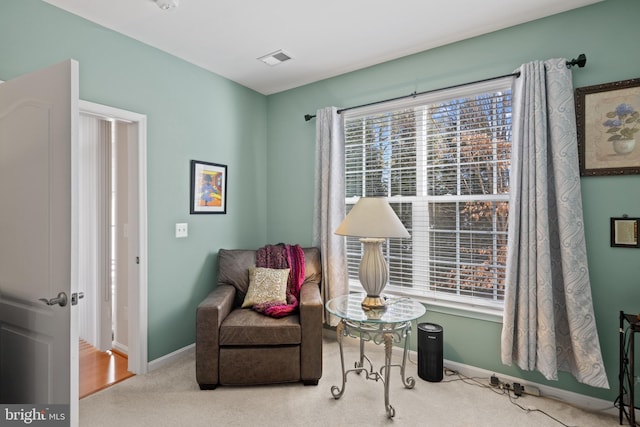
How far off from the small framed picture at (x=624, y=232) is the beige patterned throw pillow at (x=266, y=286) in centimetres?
229

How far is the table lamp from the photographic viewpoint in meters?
2.12

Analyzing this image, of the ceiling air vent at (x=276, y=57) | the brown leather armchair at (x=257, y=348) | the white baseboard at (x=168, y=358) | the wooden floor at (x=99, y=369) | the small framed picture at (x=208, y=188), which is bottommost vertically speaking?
the wooden floor at (x=99, y=369)

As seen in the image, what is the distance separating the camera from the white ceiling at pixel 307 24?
213 centimetres

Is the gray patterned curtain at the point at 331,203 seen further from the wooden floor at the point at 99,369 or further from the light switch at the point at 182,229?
the wooden floor at the point at 99,369

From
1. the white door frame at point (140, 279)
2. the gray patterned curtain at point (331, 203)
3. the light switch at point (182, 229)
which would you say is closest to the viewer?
Answer: the white door frame at point (140, 279)

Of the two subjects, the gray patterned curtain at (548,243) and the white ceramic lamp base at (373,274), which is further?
the white ceramic lamp base at (373,274)

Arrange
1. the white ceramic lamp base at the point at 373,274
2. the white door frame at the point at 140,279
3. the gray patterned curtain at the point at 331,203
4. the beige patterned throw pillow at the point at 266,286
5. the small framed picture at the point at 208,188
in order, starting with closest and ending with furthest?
1. the white ceramic lamp base at the point at 373,274
2. the white door frame at the point at 140,279
3. the beige patterned throw pillow at the point at 266,286
4. the small framed picture at the point at 208,188
5. the gray patterned curtain at the point at 331,203

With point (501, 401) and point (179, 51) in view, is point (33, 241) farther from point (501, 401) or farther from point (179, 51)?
point (501, 401)

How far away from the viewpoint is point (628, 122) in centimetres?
197

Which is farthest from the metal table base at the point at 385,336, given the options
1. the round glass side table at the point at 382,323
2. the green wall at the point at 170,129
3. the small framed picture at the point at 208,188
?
the small framed picture at the point at 208,188

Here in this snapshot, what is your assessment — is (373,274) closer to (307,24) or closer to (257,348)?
(257,348)

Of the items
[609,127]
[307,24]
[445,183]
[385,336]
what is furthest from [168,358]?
[609,127]

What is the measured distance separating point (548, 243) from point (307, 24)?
220 centimetres

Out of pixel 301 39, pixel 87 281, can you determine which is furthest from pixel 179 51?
pixel 87 281
